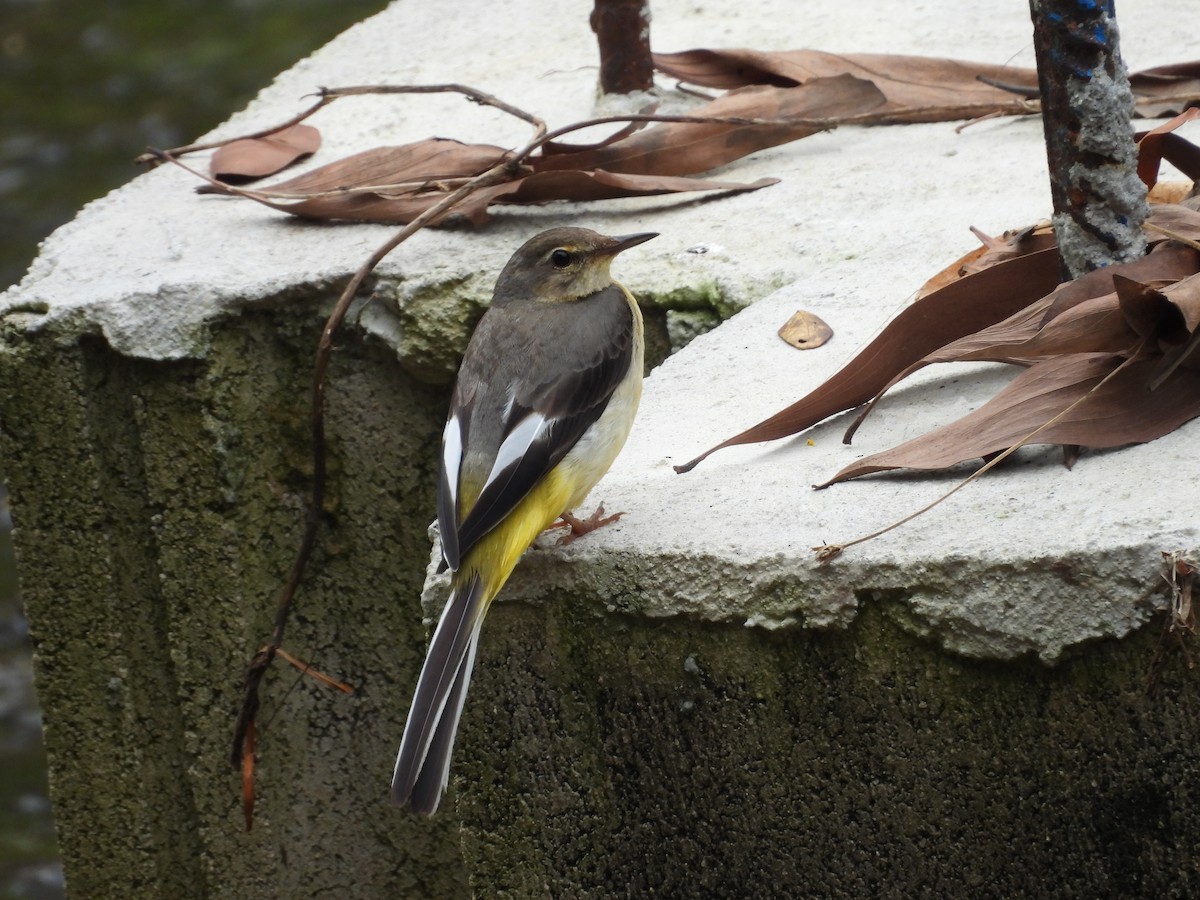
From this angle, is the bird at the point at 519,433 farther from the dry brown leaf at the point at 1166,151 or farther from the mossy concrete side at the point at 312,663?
the dry brown leaf at the point at 1166,151

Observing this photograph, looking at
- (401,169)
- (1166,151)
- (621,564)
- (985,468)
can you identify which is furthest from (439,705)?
(401,169)

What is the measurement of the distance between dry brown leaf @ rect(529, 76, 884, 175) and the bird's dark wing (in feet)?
3.88

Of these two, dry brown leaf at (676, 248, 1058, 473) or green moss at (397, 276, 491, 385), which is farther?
green moss at (397, 276, 491, 385)

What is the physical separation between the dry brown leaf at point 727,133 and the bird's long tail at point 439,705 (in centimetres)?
206

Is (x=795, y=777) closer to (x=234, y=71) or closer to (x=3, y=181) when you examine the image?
(x=3, y=181)

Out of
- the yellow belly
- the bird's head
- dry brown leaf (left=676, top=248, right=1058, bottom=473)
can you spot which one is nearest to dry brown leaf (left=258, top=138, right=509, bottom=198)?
the bird's head

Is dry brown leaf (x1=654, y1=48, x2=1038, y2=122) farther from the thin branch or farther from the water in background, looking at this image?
the water in background

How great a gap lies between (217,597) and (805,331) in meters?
1.59

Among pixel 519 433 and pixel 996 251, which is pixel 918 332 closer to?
pixel 996 251

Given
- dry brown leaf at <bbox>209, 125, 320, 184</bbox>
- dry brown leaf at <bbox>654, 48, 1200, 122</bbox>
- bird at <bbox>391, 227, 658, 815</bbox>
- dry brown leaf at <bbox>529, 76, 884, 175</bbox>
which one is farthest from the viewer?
dry brown leaf at <bbox>209, 125, 320, 184</bbox>

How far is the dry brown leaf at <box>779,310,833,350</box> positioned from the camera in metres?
3.39

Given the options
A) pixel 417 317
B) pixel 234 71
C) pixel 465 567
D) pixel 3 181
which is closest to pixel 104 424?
pixel 417 317

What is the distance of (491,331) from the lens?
10.5ft

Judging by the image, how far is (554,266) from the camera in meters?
3.45
